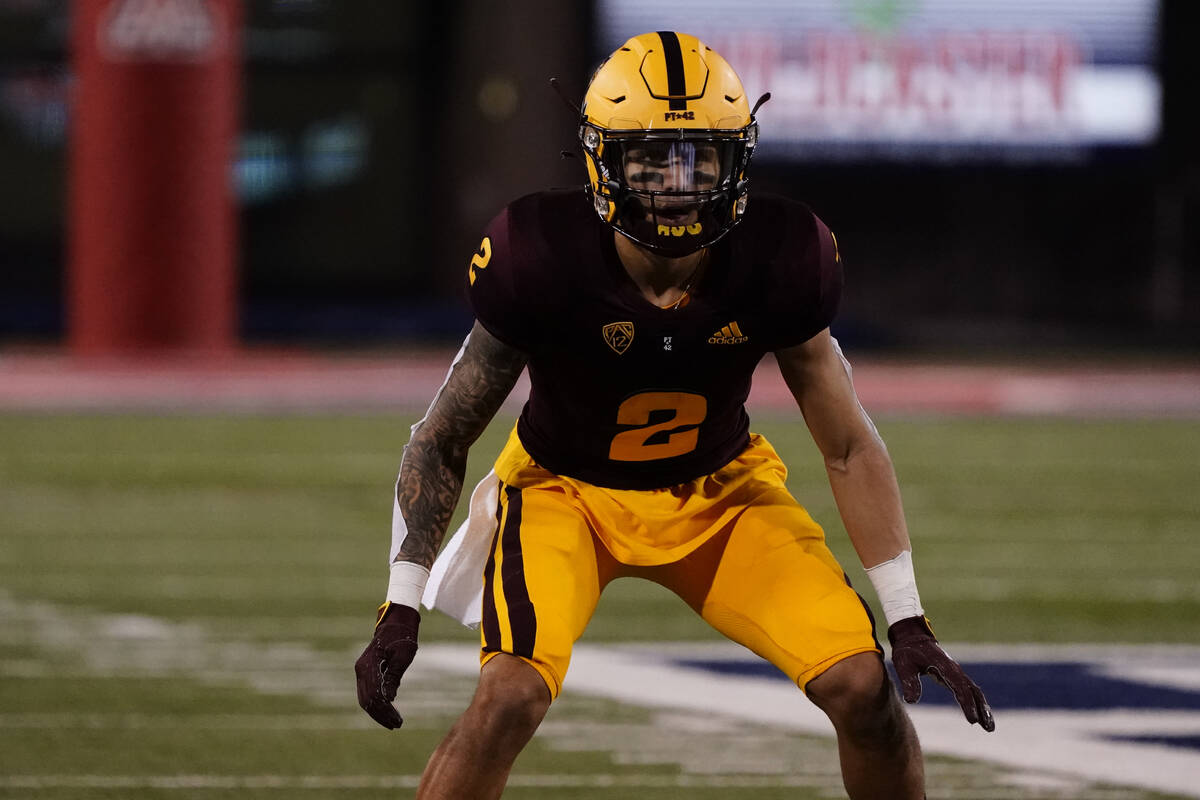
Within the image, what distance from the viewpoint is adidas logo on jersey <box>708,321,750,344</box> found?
11.9 feet

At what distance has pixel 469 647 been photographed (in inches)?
238

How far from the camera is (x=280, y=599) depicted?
6.79 meters

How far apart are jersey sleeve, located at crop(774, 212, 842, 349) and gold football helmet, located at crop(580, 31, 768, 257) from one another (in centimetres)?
13

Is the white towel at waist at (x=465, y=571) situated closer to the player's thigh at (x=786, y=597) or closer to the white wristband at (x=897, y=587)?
the player's thigh at (x=786, y=597)

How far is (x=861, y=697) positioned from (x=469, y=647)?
8.97 feet

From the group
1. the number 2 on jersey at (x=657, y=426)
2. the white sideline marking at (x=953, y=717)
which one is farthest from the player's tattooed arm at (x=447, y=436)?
the white sideline marking at (x=953, y=717)

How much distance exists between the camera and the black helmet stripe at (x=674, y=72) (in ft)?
11.8

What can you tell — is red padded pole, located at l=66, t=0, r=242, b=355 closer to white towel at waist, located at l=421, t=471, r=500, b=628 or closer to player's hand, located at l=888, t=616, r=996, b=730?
white towel at waist, located at l=421, t=471, r=500, b=628

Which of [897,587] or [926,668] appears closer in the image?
[926,668]

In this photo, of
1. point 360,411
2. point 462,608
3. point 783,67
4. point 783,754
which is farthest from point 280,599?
point 783,67

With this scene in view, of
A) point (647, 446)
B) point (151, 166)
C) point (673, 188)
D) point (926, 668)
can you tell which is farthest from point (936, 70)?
point (926, 668)

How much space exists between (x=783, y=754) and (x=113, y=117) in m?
11.5

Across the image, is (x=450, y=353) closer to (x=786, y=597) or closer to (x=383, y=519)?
(x=383, y=519)

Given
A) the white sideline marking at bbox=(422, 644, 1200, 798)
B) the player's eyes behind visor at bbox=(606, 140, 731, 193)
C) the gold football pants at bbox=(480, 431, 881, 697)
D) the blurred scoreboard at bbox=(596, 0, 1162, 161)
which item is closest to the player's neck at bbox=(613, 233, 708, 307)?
the player's eyes behind visor at bbox=(606, 140, 731, 193)
